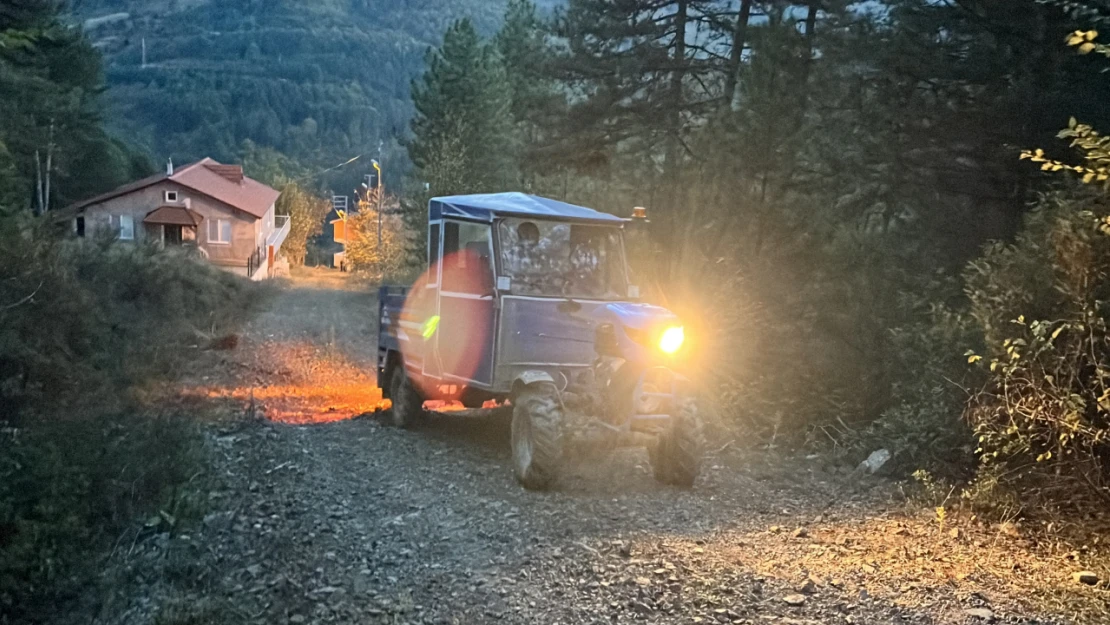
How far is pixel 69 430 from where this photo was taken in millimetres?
8836

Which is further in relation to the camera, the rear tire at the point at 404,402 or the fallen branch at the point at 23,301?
the rear tire at the point at 404,402

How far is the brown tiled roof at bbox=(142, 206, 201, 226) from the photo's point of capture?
149ft

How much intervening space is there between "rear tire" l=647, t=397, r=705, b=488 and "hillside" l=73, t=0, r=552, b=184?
90053 millimetres

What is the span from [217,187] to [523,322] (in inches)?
1822

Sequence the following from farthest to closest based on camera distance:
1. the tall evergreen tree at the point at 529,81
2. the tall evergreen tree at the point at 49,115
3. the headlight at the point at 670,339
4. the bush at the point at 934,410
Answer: the tall evergreen tree at the point at 529,81, the tall evergreen tree at the point at 49,115, the bush at the point at 934,410, the headlight at the point at 670,339

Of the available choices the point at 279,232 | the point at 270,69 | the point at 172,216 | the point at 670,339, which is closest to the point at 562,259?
the point at 670,339

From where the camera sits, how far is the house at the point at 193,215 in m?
44.7

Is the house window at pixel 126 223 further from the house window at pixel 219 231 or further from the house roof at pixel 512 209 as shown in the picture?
the house roof at pixel 512 209

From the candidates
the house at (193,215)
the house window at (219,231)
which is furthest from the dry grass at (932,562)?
the house window at (219,231)

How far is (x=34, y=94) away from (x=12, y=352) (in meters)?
15.2

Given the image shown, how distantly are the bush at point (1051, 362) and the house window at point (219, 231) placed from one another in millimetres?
46709

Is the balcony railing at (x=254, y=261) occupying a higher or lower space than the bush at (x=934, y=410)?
higher

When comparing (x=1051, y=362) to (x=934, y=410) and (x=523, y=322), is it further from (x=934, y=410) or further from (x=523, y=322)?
(x=523, y=322)

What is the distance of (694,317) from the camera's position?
36.1 ft
